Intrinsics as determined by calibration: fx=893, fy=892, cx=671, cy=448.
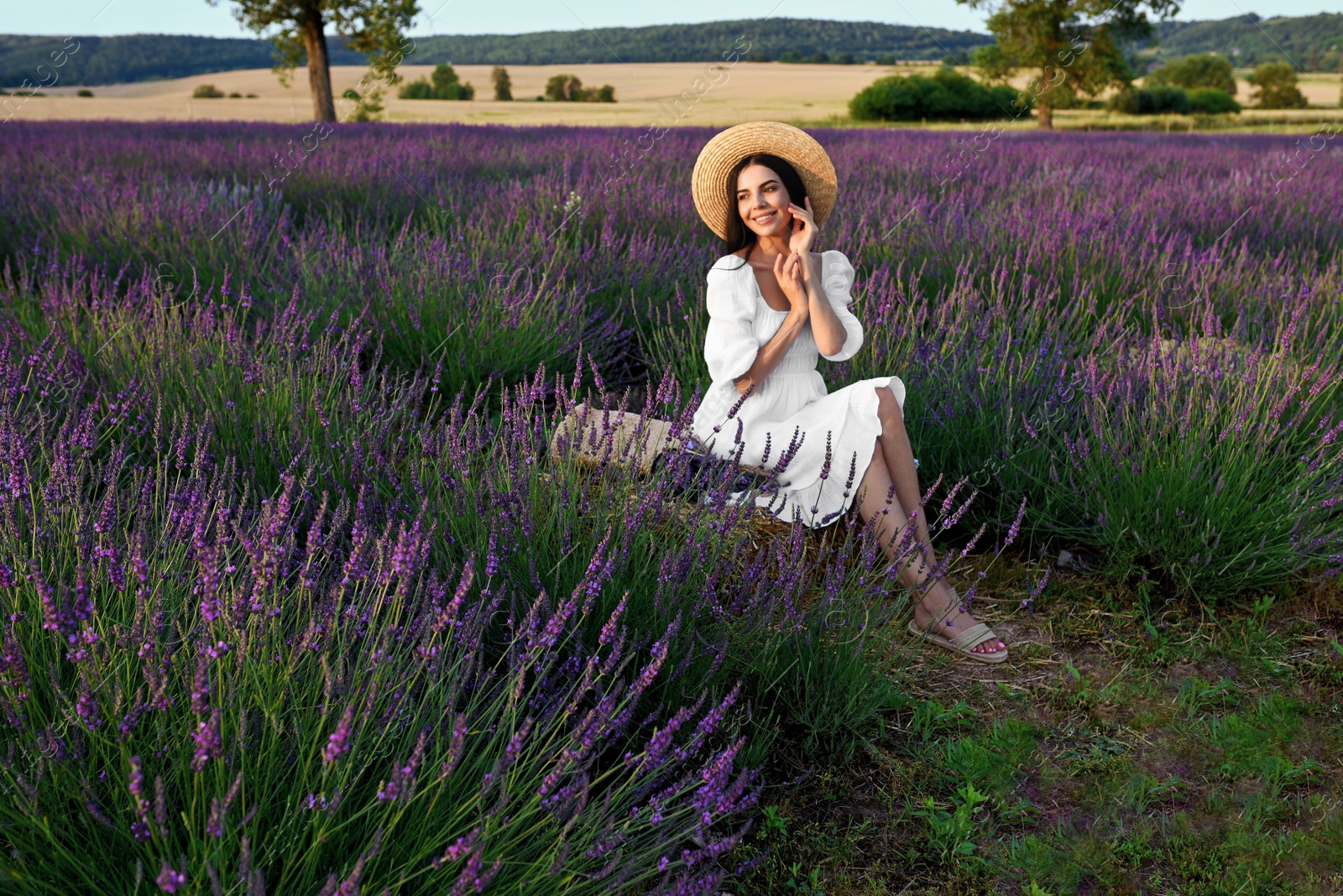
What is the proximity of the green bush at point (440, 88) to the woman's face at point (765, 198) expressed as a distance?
135 feet

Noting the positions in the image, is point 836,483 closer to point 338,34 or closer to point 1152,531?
point 1152,531

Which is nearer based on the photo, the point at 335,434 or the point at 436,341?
the point at 335,434

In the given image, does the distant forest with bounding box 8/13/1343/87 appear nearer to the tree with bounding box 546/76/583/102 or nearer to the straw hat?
the tree with bounding box 546/76/583/102

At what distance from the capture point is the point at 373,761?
1265mm

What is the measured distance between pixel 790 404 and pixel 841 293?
0.35 metres

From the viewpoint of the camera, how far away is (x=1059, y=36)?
A: 86.9 ft

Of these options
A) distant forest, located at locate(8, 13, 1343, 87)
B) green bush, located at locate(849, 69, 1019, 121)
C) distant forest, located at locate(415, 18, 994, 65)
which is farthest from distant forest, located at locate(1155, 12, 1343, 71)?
green bush, located at locate(849, 69, 1019, 121)

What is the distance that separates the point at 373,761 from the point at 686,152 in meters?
8.06

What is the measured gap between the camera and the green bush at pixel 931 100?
30328 millimetres

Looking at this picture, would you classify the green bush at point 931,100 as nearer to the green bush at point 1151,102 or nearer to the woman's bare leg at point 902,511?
the green bush at point 1151,102

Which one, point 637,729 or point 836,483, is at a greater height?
point 836,483

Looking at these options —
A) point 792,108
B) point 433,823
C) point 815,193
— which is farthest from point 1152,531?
point 792,108

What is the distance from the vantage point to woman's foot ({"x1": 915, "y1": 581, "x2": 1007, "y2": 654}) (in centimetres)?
228

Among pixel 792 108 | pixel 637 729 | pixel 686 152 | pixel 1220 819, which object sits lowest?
pixel 1220 819
